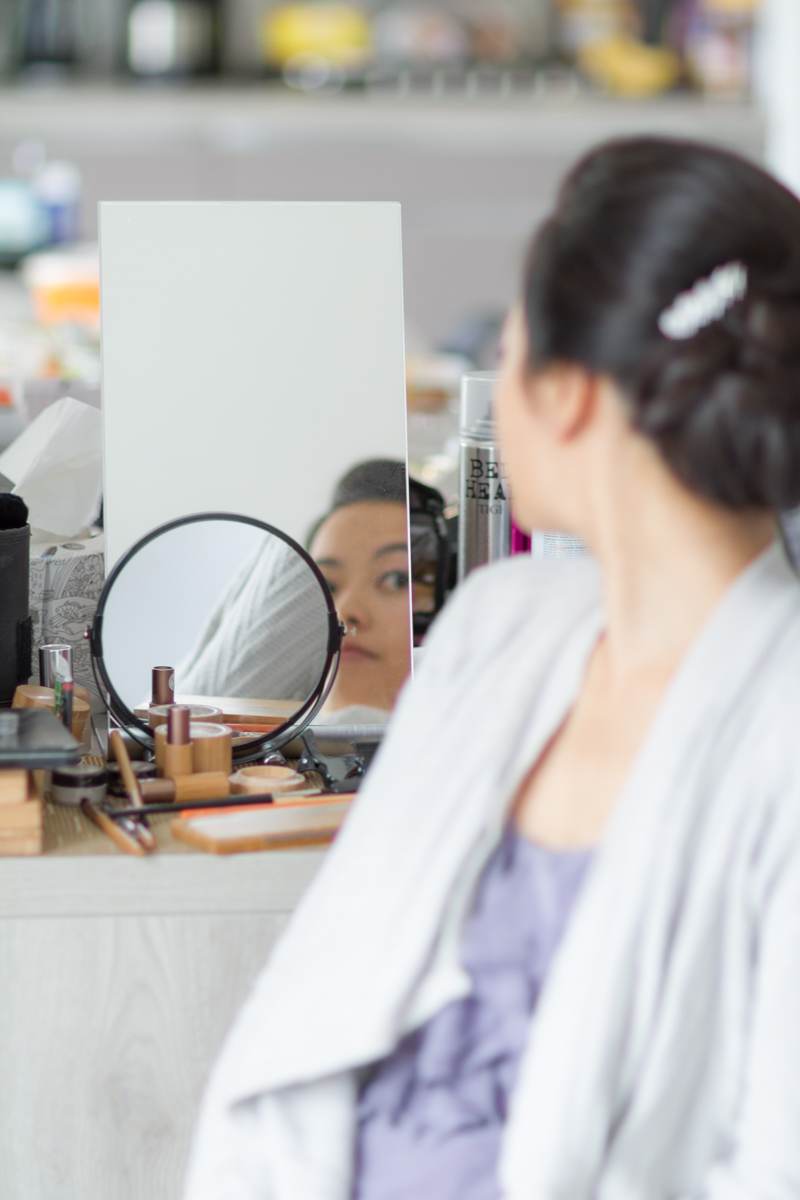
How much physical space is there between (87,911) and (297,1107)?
207 mm

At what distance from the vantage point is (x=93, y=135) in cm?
397

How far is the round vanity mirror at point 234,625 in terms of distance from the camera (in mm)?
1050

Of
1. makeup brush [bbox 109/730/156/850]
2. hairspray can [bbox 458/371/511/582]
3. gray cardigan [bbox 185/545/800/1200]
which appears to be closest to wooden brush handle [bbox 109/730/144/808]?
makeup brush [bbox 109/730/156/850]

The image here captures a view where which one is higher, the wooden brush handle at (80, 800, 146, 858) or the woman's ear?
the woman's ear

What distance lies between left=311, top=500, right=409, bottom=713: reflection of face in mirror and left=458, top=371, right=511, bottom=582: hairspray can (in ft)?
0.18

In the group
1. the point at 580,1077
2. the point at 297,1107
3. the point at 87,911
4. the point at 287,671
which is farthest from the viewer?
the point at 287,671

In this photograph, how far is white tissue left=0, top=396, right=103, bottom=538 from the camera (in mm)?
1134

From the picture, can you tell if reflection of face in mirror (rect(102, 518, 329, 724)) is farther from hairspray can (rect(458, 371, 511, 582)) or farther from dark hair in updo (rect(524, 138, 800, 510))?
dark hair in updo (rect(524, 138, 800, 510))

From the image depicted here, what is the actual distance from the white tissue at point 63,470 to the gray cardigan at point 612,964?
0.49 meters

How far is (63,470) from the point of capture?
1.15 m

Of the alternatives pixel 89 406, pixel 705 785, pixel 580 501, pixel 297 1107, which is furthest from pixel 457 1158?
pixel 89 406

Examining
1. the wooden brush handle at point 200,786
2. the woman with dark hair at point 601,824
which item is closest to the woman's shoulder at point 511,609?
the woman with dark hair at point 601,824

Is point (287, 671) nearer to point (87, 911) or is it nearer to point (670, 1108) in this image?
point (87, 911)

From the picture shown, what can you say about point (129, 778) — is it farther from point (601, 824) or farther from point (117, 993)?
point (601, 824)
